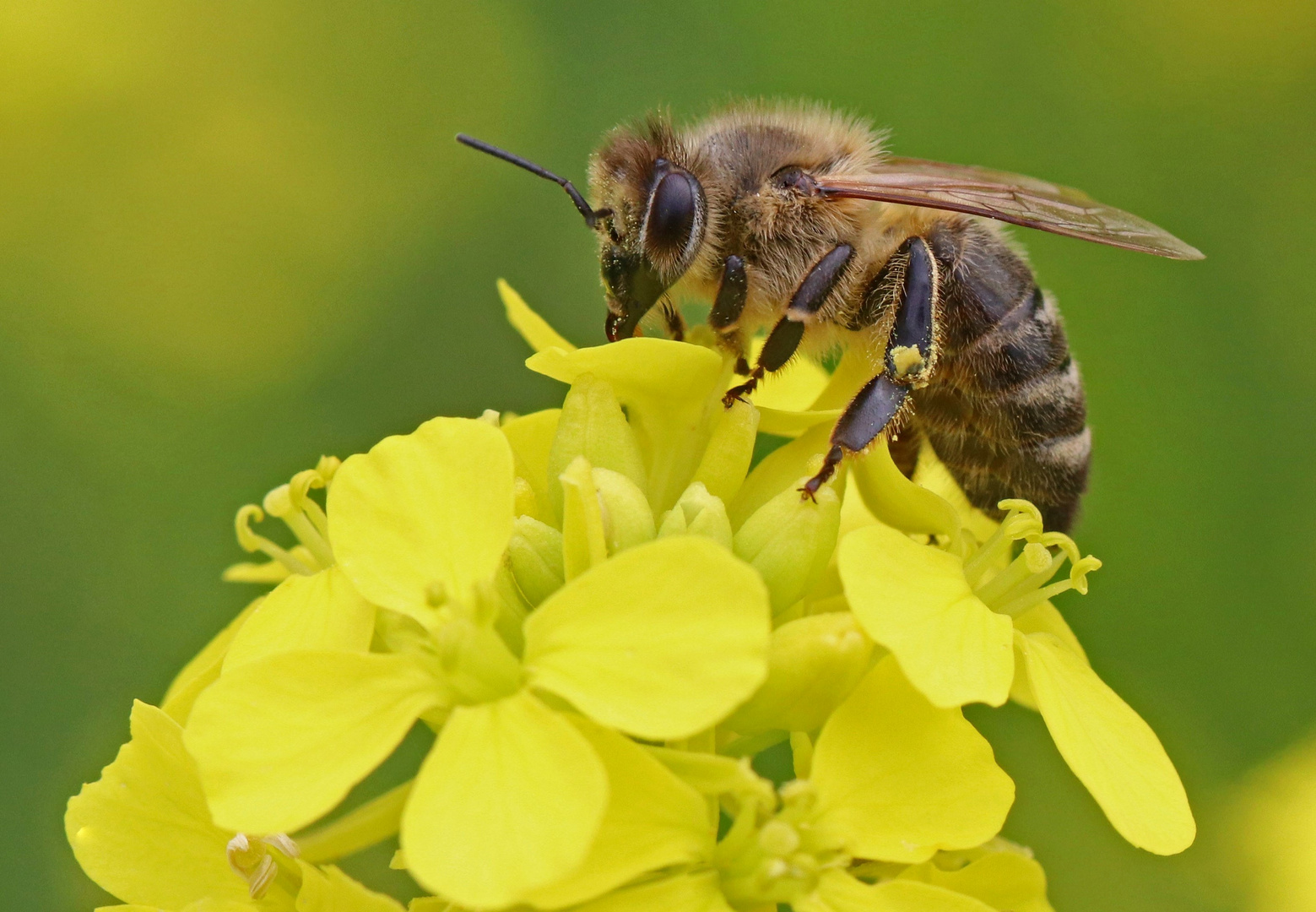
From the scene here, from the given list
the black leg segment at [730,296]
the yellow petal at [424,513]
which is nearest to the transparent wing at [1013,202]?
the black leg segment at [730,296]

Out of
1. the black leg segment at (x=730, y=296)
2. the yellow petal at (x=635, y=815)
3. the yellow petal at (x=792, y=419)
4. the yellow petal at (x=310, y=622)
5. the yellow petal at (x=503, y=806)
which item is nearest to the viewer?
Answer: the yellow petal at (x=503, y=806)

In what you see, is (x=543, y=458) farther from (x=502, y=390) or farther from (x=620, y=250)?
(x=502, y=390)

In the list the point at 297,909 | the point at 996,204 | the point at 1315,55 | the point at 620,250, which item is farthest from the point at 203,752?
the point at 1315,55

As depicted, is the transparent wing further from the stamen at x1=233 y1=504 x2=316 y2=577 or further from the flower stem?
the flower stem

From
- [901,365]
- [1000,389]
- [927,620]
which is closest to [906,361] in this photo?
[901,365]

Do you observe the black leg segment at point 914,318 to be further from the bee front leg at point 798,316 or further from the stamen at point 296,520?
the stamen at point 296,520

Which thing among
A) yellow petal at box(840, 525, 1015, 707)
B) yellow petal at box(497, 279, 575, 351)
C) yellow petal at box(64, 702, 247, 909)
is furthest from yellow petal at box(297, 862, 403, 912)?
yellow petal at box(497, 279, 575, 351)

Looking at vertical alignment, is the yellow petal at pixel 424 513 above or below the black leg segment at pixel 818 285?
below
